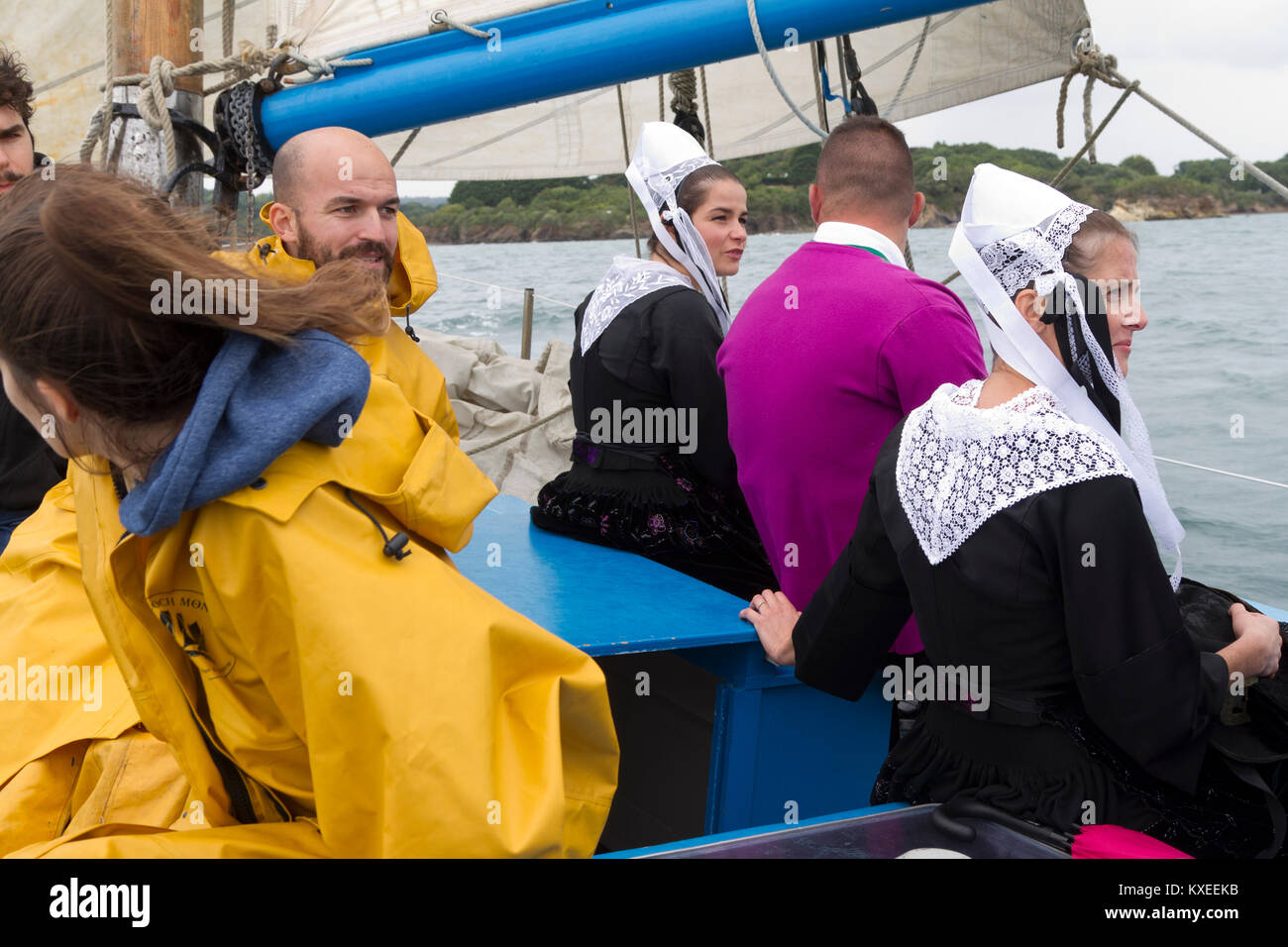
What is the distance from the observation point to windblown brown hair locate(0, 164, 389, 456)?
1270 millimetres

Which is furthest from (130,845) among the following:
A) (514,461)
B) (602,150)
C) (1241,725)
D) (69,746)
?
(602,150)

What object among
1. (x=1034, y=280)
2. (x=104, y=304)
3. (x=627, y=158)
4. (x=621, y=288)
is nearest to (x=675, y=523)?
(x=621, y=288)

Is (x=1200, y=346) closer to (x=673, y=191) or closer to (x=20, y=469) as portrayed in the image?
(x=673, y=191)

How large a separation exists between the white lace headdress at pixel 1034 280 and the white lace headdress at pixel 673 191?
1.41 meters

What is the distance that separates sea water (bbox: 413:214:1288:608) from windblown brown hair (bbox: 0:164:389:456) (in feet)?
6.96

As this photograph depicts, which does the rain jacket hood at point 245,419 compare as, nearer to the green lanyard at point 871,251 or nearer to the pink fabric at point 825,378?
the pink fabric at point 825,378

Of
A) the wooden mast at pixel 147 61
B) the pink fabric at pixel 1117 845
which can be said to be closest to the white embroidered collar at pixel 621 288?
the wooden mast at pixel 147 61

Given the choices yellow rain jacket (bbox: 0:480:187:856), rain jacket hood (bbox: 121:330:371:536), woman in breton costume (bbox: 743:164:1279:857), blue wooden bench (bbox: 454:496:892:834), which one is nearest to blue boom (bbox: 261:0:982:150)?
woman in breton costume (bbox: 743:164:1279:857)

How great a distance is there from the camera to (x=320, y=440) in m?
1.44

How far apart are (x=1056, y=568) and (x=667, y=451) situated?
1.51 m

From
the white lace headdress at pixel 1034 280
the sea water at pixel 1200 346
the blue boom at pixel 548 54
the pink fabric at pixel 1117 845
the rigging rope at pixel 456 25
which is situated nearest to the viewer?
the pink fabric at pixel 1117 845

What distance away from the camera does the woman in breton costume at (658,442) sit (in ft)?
9.66

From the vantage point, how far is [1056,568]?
1.56 m

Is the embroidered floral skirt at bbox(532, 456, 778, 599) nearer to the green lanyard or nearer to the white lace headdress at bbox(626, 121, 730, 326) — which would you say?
the white lace headdress at bbox(626, 121, 730, 326)
